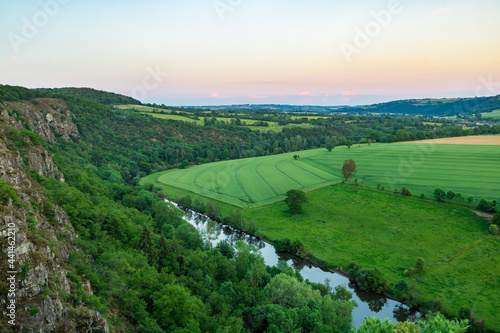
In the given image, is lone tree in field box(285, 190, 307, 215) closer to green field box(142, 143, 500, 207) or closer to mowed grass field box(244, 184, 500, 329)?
mowed grass field box(244, 184, 500, 329)

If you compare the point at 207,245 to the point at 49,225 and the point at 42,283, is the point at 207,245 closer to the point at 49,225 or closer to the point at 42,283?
the point at 49,225

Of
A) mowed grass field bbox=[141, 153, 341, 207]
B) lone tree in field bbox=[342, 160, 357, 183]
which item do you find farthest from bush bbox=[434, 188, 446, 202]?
mowed grass field bbox=[141, 153, 341, 207]

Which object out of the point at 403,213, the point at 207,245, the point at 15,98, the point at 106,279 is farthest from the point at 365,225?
the point at 15,98

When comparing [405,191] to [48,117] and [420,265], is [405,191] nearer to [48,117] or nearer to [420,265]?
[420,265]

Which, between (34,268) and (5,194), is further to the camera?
(5,194)

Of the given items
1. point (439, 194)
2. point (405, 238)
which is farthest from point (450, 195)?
point (405, 238)

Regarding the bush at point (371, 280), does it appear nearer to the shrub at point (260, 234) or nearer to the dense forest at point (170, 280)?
the dense forest at point (170, 280)

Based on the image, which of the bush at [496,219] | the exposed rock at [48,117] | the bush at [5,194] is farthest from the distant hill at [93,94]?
the bush at [496,219]
